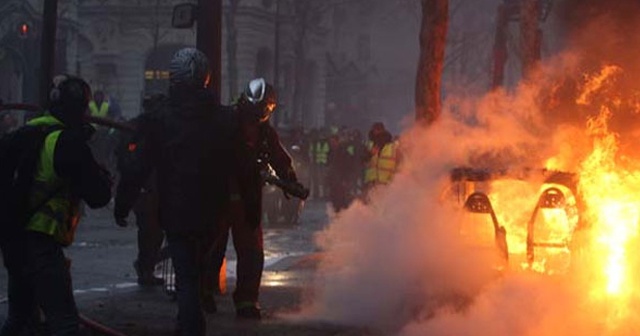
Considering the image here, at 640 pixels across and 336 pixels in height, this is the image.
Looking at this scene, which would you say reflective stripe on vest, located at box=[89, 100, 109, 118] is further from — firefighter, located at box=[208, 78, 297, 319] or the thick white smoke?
firefighter, located at box=[208, 78, 297, 319]

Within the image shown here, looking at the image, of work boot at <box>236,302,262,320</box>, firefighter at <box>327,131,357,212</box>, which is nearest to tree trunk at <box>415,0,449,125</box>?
work boot at <box>236,302,262,320</box>

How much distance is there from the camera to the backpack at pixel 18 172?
21.7 feet

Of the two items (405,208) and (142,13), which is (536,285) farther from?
(142,13)

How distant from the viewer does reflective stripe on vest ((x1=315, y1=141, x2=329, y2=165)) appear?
105 ft

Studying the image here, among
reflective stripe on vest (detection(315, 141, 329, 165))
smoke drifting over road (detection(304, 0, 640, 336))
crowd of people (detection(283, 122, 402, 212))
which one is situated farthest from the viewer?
reflective stripe on vest (detection(315, 141, 329, 165))

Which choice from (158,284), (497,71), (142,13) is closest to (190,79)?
(158,284)

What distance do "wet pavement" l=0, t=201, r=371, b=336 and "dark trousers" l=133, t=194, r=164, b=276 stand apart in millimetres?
234

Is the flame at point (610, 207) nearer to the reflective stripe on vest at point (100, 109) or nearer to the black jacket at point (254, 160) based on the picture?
the black jacket at point (254, 160)

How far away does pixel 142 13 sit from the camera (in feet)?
164

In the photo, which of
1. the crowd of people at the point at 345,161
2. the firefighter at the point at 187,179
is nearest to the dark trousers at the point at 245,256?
the firefighter at the point at 187,179

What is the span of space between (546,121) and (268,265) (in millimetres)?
3448

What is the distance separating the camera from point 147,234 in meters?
11.9

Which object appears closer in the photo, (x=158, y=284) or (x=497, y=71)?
(x=158, y=284)

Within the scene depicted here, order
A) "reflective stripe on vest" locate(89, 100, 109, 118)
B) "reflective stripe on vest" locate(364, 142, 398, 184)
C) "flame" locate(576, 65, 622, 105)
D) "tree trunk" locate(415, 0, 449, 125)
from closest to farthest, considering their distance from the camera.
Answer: "flame" locate(576, 65, 622, 105), "tree trunk" locate(415, 0, 449, 125), "reflective stripe on vest" locate(364, 142, 398, 184), "reflective stripe on vest" locate(89, 100, 109, 118)
